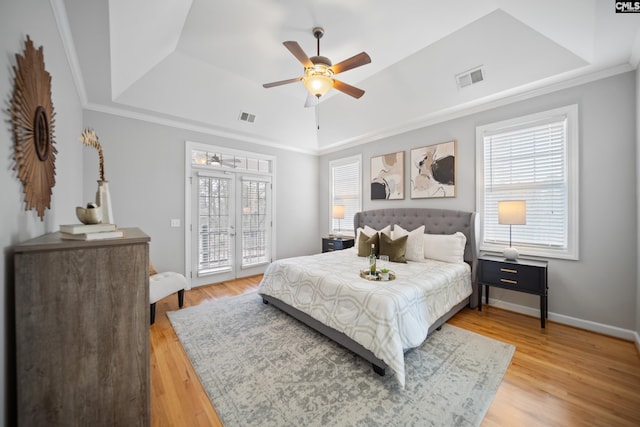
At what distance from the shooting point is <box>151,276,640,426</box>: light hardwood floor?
1.62 meters

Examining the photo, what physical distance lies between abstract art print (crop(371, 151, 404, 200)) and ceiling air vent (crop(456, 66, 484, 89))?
4.60 feet

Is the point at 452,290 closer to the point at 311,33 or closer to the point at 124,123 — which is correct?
the point at 311,33

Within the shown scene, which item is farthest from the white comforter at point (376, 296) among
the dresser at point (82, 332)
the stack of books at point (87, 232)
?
the stack of books at point (87, 232)

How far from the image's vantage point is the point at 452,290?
9.34 ft

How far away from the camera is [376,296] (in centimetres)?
205

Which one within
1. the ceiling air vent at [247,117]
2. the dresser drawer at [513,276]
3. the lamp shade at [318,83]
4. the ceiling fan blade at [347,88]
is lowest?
the dresser drawer at [513,276]

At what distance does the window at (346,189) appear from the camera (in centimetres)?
532

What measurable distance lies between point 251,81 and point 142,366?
151 inches

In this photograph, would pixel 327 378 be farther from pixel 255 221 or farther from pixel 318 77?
pixel 255 221

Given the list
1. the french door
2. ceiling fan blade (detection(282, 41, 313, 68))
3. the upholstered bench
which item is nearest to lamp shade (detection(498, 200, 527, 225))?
ceiling fan blade (detection(282, 41, 313, 68))

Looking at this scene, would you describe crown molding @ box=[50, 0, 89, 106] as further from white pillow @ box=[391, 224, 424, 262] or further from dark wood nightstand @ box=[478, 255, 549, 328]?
dark wood nightstand @ box=[478, 255, 549, 328]

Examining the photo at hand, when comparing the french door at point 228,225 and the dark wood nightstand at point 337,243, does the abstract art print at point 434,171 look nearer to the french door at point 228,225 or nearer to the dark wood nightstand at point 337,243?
the dark wood nightstand at point 337,243

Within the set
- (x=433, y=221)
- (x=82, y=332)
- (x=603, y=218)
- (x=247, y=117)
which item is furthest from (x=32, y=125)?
(x=603, y=218)

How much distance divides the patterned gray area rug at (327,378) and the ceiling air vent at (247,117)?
10.9 feet
